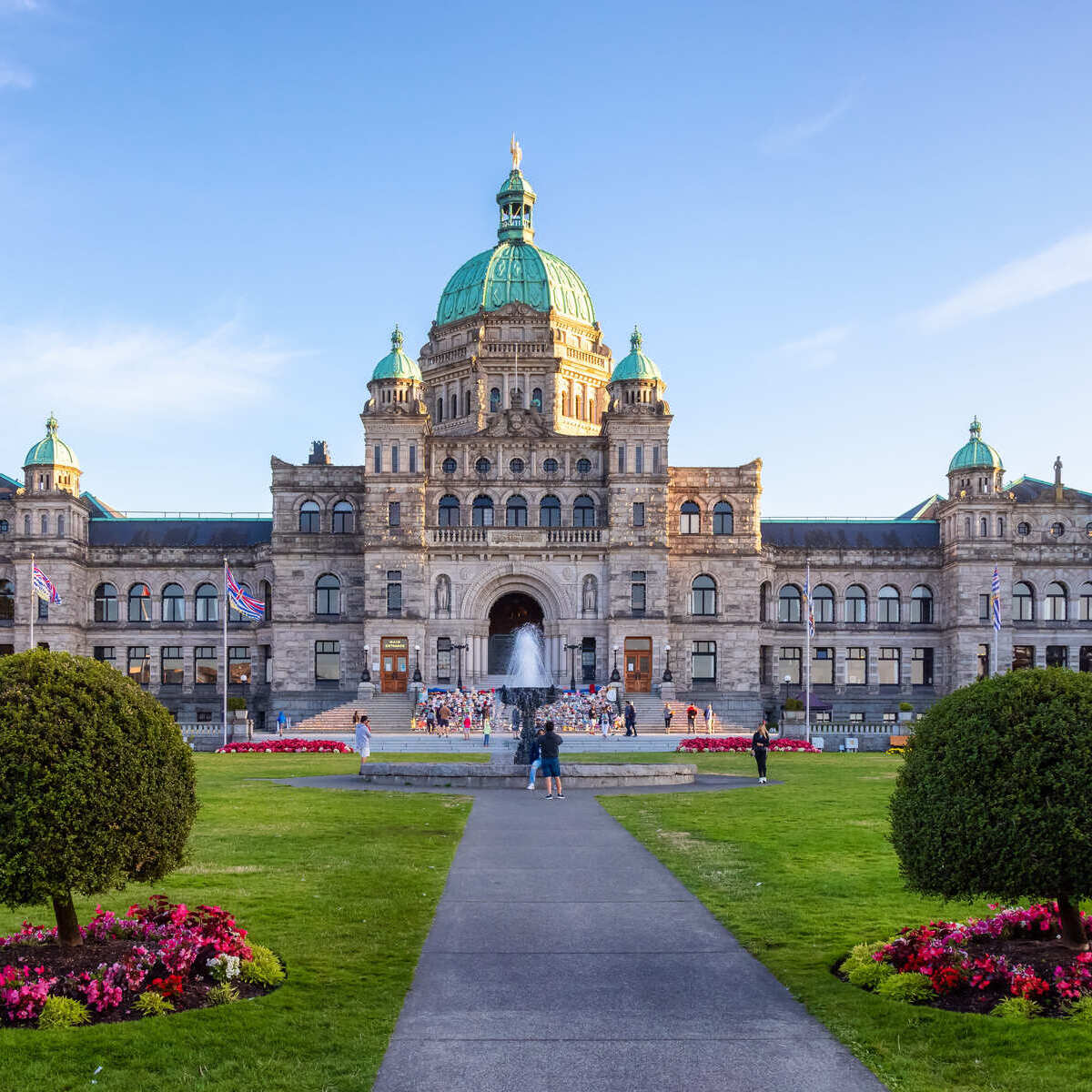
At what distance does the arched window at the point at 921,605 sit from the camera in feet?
271

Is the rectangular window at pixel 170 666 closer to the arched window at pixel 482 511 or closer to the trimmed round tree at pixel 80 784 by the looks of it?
the arched window at pixel 482 511

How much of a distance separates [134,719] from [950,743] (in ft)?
30.0

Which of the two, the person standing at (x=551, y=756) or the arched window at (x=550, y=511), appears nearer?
the person standing at (x=551, y=756)

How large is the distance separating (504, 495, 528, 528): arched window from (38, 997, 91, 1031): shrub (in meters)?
65.4

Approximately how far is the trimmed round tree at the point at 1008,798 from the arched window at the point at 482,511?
63.8 m

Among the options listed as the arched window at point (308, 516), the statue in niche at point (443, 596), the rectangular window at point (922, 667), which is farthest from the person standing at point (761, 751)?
the rectangular window at point (922, 667)

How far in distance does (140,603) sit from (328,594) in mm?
14002

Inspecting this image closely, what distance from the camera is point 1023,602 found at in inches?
3226

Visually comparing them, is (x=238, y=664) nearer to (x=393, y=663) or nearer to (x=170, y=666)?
(x=170, y=666)

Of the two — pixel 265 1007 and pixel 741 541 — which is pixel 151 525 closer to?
pixel 741 541

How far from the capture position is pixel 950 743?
13.9 meters

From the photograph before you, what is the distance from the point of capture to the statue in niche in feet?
247

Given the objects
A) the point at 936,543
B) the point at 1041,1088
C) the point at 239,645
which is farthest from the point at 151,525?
the point at 1041,1088

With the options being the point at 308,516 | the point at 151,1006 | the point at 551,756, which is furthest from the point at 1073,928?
the point at 308,516
